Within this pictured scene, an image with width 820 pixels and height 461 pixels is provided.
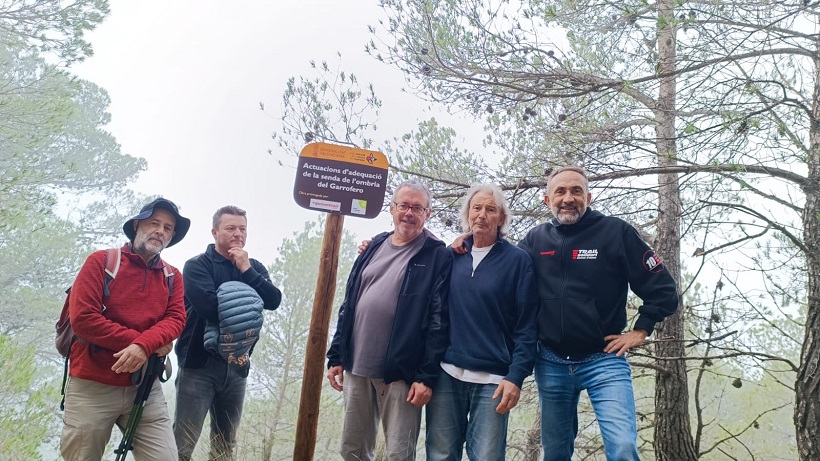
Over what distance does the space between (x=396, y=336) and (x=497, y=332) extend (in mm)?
505

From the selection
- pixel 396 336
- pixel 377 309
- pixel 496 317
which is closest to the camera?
pixel 496 317

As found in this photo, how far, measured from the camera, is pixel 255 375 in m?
15.8

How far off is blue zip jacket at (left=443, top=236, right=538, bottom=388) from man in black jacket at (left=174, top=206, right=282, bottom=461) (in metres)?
1.37

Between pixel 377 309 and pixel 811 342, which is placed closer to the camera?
pixel 377 309

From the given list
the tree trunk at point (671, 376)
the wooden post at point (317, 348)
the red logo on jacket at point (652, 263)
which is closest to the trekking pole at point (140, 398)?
the wooden post at point (317, 348)

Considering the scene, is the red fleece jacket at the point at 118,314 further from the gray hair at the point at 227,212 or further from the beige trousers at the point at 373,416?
the beige trousers at the point at 373,416

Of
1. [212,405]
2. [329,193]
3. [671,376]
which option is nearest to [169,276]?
[212,405]

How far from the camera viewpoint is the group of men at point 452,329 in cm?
258

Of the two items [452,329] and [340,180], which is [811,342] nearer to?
[452,329]

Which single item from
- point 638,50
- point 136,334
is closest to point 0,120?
point 136,334

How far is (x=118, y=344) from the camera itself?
275 centimetres

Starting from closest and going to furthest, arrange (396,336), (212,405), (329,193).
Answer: (396,336) < (212,405) < (329,193)

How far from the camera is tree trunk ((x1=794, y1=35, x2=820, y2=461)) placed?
3.61 metres

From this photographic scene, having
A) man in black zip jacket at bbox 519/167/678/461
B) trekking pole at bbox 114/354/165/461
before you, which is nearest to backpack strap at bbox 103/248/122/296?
trekking pole at bbox 114/354/165/461
